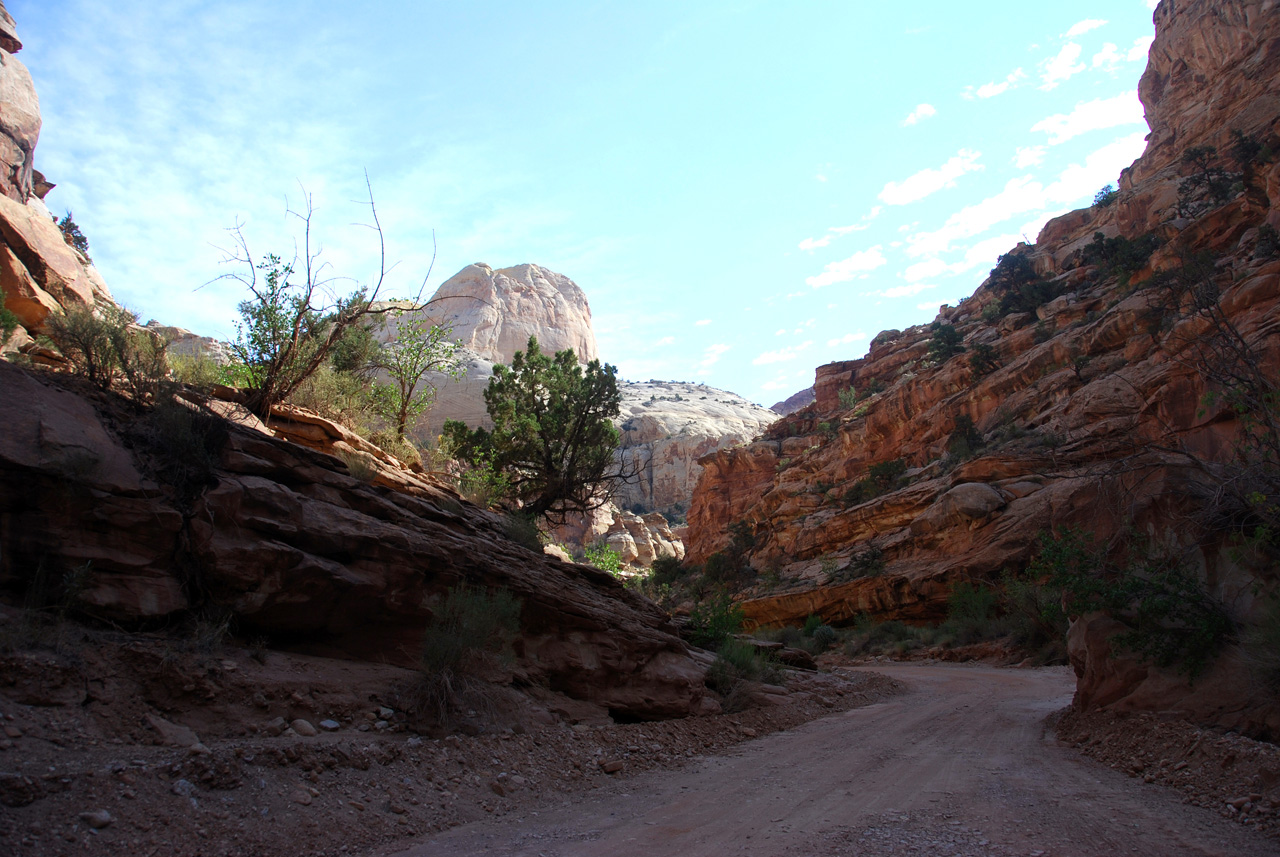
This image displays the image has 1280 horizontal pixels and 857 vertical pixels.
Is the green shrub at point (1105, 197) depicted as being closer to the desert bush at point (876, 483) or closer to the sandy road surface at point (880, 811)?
the desert bush at point (876, 483)

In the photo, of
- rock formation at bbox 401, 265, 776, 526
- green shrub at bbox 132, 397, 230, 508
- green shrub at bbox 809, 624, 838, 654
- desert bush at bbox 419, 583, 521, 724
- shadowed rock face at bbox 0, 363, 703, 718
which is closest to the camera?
shadowed rock face at bbox 0, 363, 703, 718

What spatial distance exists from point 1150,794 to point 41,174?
4055 centimetres

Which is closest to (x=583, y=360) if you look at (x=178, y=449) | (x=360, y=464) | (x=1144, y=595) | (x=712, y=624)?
(x=712, y=624)

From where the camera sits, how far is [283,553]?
639 centimetres

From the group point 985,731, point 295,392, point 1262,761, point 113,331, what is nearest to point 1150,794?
point 1262,761

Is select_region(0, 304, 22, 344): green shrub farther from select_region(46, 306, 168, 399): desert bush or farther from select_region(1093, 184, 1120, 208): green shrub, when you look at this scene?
select_region(1093, 184, 1120, 208): green shrub

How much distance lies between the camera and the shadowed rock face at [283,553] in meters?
5.35

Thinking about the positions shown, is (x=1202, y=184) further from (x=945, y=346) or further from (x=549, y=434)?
(x=549, y=434)

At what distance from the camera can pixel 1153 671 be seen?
6.41m

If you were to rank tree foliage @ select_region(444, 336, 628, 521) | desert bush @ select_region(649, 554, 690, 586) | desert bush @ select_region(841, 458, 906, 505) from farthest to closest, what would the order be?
desert bush @ select_region(649, 554, 690, 586), desert bush @ select_region(841, 458, 906, 505), tree foliage @ select_region(444, 336, 628, 521)

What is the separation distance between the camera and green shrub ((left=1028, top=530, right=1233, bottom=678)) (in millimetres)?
5996

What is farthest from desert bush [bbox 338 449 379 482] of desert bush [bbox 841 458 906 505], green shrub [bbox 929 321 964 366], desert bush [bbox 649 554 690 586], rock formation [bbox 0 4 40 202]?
green shrub [bbox 929 321 964 366]

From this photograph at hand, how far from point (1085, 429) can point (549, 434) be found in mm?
18807

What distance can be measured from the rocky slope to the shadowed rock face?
19.6ft
